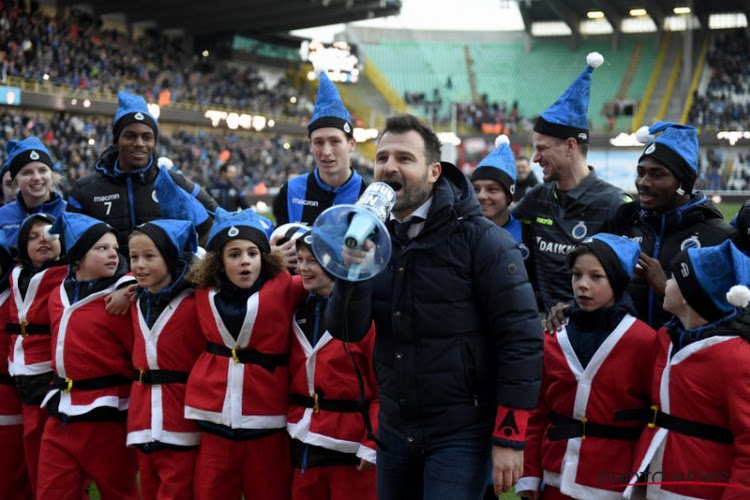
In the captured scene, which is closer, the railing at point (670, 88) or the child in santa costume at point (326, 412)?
the child in santa costume at point (326, 412)

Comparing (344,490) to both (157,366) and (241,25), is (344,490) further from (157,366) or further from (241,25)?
(241,25)

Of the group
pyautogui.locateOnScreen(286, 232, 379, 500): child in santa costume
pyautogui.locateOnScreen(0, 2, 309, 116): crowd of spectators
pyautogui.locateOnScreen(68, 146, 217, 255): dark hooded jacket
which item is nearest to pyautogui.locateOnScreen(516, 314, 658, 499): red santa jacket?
pyautogui.locateOnScreen(286, 232, 379, 500): child in santa costume

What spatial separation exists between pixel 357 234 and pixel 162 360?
207cm

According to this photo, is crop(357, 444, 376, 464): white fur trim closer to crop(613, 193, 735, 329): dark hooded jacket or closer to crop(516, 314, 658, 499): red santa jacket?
crop(516, 314, 658, 499): red santa jacket

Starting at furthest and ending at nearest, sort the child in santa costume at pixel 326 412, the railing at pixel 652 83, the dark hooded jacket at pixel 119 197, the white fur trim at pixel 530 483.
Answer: the railing at pixel 652 83
the dark hooded jacket at pixel 119 197
the child in santa costume at pixel 326 412
the white fur trim at pixel 530 483

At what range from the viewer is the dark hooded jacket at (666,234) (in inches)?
144

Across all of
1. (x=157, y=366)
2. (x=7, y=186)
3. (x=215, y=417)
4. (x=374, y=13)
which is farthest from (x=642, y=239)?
(x=374, y=13)

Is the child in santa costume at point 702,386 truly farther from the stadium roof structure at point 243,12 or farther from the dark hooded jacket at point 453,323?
the stadium roof structure at point 243,12

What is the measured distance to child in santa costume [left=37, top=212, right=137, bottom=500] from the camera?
4.30 metres

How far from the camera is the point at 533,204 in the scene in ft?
15.8

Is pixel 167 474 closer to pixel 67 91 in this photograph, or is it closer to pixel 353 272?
pixel 353 272

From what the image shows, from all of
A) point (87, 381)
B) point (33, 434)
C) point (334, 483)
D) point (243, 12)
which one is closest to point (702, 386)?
point (334, 483)

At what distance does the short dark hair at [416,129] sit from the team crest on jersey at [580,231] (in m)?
1.71

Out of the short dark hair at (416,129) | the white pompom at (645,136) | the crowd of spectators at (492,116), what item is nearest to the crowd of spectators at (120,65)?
the crowd of spectators at (492,116)
